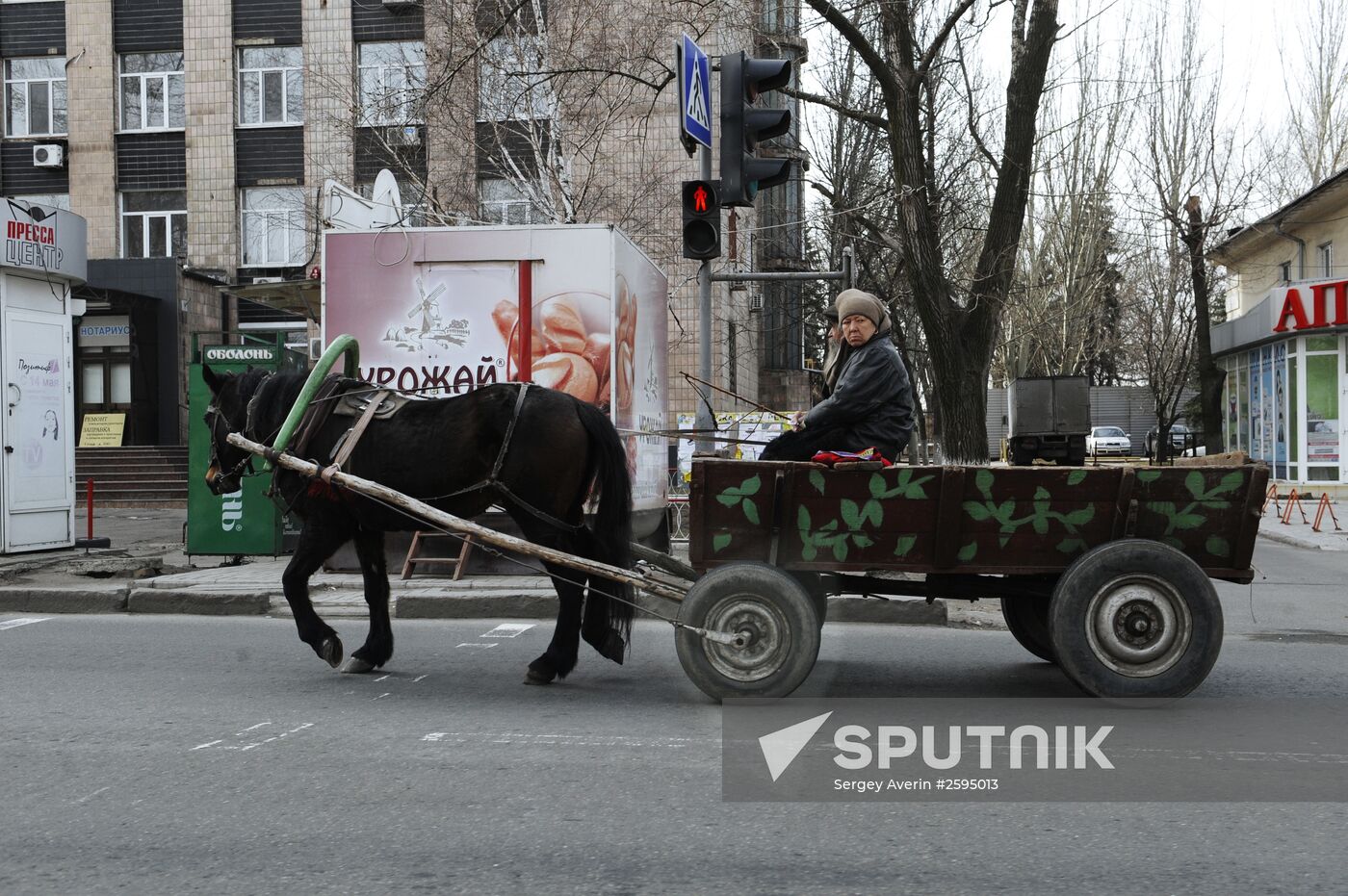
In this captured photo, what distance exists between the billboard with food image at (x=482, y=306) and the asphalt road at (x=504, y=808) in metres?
4.25

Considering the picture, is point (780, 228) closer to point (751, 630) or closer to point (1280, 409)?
point (1280, 409)

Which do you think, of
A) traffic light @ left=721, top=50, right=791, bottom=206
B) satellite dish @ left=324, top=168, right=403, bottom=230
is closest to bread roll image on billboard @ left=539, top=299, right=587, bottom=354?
satellite dish @ left=324, top=168, right=403, bottom=230

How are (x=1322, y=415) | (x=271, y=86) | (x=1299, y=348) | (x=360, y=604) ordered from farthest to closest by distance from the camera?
1. (x=271, y=86)
2. (x=1299, y=348)
3. (x=1322, y=415)
4. (x=360, y=604)

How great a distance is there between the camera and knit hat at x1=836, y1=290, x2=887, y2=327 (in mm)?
6180

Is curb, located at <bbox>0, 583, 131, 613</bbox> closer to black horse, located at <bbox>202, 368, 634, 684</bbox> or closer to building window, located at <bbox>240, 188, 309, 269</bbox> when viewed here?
black horse, located at <bbox>202, 368, 634, 684</bbox>

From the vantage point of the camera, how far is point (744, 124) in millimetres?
8695

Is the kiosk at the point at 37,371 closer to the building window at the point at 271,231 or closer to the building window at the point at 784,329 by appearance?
the building window at the point at 271,231

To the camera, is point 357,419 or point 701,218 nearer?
point 357,419

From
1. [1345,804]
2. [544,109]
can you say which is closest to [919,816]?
[1345,804]

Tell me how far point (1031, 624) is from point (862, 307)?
83.4 inches

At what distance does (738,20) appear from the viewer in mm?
14531

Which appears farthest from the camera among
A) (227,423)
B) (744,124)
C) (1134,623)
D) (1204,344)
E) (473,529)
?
(1204,344)

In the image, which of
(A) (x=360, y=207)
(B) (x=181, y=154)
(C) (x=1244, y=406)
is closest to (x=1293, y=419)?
(C) (x=1244, y=406)

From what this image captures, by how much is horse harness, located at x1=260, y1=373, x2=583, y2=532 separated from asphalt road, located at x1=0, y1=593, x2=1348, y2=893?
102cm
